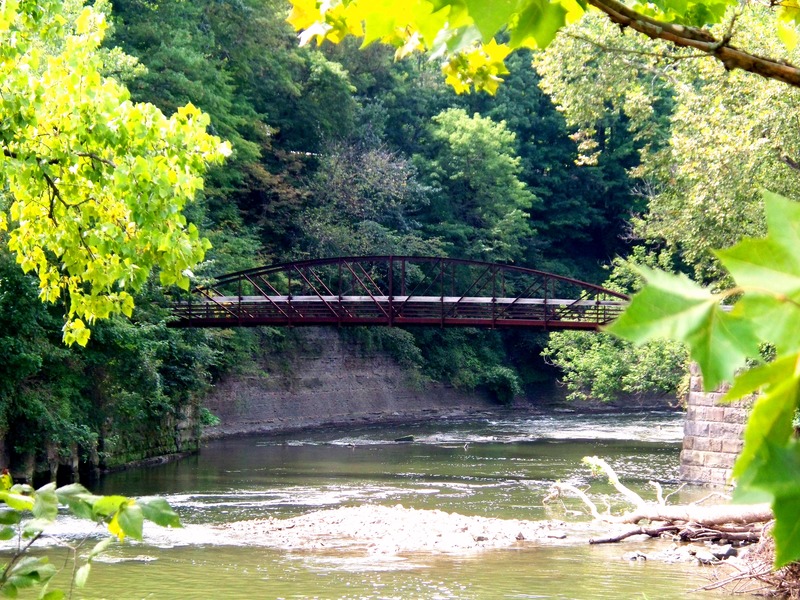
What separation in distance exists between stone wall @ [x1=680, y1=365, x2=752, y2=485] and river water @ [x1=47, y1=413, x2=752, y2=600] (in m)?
0.53

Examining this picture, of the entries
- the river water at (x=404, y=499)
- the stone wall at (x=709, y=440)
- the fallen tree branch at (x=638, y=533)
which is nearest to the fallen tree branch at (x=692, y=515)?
the fallen tree branch at (x=638, y=533)

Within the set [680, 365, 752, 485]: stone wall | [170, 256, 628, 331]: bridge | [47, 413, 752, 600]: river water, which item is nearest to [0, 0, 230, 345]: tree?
[47, 413, 752, 600]: river water

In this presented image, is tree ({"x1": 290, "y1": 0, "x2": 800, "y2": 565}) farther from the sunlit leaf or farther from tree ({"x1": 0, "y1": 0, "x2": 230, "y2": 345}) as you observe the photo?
tree ({"x1": 0, "y1": 0, "x2": 230, "y2": 345})

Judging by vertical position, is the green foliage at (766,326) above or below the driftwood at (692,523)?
above

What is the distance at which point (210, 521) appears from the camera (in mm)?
15359

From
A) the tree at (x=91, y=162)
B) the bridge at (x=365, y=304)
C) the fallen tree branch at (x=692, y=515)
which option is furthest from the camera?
the bridge at (x=365, y=304)

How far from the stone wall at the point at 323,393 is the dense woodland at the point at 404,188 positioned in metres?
0.66

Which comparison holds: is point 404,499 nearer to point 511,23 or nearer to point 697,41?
point 697,41

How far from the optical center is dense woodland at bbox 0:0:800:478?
19578mm

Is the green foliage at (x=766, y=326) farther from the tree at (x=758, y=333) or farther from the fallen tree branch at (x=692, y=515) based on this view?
the fallen tree branch at (x=692, y=515)

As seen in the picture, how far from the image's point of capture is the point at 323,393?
36.0 m

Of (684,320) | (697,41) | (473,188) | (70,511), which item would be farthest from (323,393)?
(684,320)

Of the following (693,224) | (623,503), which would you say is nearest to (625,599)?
(623,503)

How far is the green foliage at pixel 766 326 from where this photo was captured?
2.02 ft
